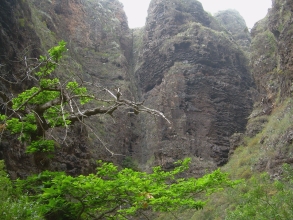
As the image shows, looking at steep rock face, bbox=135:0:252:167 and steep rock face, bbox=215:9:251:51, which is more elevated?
steep rock face, bbox=215:9:251:51

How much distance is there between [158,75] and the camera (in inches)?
1401

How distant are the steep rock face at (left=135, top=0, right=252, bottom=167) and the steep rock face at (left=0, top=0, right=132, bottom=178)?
3293mm

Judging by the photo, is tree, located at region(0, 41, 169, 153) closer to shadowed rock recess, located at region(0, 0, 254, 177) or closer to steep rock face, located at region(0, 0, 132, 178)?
Answer: steep rock face, located at region(0, 0, 132, 178)

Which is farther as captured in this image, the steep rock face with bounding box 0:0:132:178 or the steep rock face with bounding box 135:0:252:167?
the steep rock face with bounding box 135:0:252:167

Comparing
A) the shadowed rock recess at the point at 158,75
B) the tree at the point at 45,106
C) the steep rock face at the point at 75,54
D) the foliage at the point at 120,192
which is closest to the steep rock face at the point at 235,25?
the shadowed rock recess at the point at 158,75

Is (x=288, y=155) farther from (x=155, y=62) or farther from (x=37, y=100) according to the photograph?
(x=155, y=62)

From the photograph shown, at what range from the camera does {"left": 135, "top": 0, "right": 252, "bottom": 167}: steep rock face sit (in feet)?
93.7

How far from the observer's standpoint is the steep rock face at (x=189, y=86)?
93.7ft

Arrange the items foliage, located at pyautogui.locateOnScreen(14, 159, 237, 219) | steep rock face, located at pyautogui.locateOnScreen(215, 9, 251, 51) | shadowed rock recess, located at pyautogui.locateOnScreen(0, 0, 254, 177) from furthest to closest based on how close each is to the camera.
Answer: steep rock face, located at pyautogui.locateOnScreen(215, 9, 251, 51)
shadowed rock recess, located at pyautogui.locateOnScreen(0, 0, 254, 177)
foliage, located at pyautogui.locateOnScreen(14, 159, 237, 219)

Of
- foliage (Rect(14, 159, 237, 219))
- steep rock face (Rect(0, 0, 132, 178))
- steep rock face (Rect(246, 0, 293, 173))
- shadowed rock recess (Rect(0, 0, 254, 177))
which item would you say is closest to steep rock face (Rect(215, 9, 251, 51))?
shadowed rock recess (Rect(0, 0, 254, 177))

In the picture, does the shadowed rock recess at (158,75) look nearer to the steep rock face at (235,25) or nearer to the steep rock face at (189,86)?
the steep rock face at (189,86)

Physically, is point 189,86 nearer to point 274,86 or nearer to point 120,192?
point 274,86

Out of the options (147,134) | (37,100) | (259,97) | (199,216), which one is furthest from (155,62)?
(37,100)

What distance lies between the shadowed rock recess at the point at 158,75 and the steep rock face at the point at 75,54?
0.12 meters
